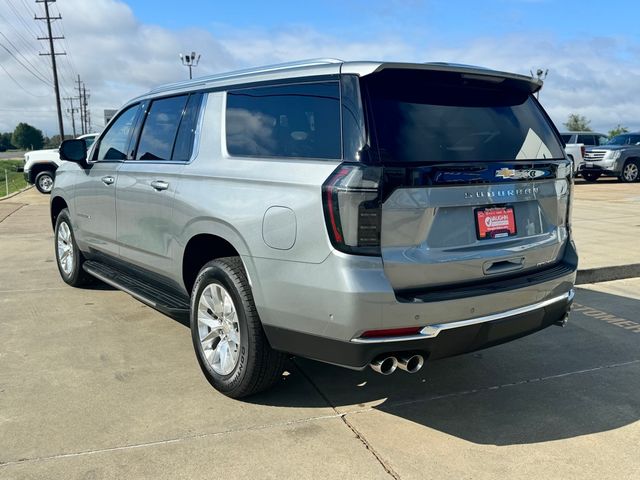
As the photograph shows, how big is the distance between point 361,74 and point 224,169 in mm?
1088

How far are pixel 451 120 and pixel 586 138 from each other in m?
22.5

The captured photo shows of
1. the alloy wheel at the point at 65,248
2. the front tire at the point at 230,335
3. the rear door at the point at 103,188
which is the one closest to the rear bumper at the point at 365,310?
the front tire at the point at 230,335

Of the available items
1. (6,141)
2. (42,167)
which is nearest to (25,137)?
(6,141)

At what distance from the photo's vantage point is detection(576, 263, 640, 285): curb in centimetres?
645

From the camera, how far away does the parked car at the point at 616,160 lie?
20.7 meters

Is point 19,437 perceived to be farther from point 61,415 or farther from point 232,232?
point 232,232

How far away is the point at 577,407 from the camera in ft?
11.5

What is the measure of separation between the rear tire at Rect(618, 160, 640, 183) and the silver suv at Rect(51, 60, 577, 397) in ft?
65.0

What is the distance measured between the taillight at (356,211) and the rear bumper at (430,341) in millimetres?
465

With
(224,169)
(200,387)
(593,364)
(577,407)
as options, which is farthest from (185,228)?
(593,364)

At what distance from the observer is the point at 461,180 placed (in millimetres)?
2975

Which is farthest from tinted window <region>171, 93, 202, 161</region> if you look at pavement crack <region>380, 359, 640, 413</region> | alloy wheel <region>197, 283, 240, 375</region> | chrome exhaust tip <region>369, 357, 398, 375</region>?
pavement crack <region>380, 359, 640, 413</region>

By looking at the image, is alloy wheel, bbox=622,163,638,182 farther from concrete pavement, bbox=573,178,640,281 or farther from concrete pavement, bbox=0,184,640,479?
concrete pavement, bbox=0,184,640,479

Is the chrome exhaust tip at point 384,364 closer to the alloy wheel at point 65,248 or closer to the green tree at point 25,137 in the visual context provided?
the alloy wheel at point 65,248
